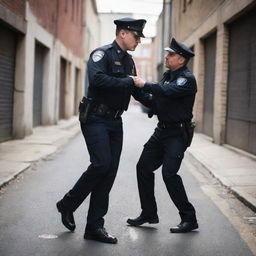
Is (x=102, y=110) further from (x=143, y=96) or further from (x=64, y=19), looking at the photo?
(x=64, y=19)

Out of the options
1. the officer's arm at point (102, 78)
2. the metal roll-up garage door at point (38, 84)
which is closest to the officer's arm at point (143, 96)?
the officer's arm at point (102, 78)

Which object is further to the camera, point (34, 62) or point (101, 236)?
point (34, 62)

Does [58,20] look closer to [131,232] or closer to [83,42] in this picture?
[83,42]

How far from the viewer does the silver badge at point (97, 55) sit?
456 centimetres

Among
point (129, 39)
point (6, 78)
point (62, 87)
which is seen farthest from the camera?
point (62, 87)

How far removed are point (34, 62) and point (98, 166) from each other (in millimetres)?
13891

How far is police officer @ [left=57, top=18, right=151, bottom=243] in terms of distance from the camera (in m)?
4.59

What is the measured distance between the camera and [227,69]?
13797mm

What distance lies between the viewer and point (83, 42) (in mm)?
34125

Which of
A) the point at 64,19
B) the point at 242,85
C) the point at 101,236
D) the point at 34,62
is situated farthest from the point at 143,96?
the point at 64,19

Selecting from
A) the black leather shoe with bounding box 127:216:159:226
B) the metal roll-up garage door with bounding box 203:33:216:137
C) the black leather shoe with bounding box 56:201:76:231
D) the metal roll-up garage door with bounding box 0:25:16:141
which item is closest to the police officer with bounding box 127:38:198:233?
the black leather shoe with bounding box 127:216:159:226

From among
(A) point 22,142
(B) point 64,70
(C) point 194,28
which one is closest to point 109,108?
(A) point 22,142

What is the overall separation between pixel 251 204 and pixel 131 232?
1918 millimetres

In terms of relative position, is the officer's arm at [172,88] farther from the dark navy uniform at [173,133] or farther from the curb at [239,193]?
the curb at [239,193]
